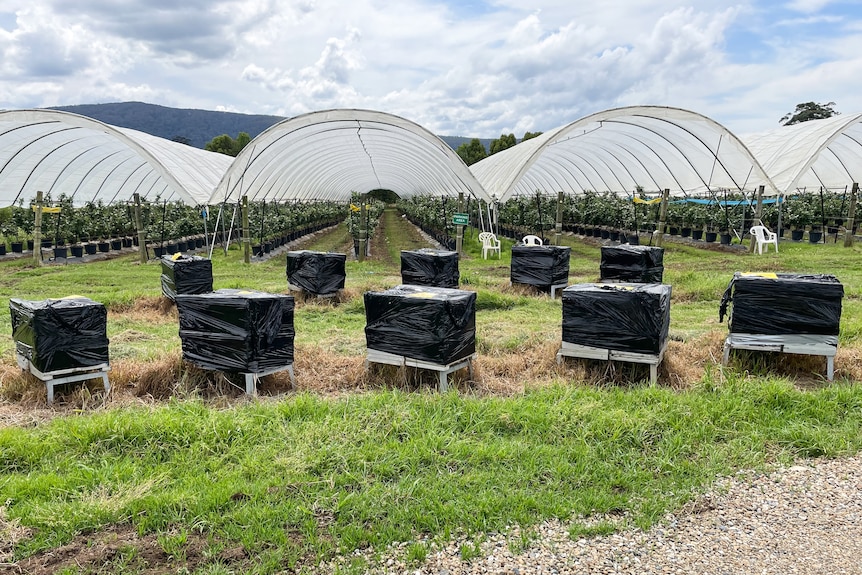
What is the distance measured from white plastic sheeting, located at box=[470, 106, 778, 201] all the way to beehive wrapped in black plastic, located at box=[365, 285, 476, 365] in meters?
10.1

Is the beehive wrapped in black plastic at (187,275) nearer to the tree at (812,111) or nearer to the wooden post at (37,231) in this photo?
the wooden post at (37,231)

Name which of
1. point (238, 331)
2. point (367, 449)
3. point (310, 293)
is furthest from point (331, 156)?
point (367, 449)

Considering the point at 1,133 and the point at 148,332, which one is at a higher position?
the point at 1,133

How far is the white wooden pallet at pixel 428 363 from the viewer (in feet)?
17.4

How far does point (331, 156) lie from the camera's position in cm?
2589

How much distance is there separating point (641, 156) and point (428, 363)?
695 inches

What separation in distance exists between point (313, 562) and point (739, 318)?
4493mm

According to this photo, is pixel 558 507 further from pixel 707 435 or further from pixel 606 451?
pixel 707 435

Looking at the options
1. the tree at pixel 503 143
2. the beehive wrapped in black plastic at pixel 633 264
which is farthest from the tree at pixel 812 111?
the beehive wrapped in black plastic at pixel 633 264

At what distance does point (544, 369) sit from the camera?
5887mm

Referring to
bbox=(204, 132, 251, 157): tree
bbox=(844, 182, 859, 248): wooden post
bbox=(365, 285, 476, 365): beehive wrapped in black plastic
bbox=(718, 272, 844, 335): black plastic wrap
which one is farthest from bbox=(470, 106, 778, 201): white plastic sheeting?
bbox=(204, 132, 251, 157): tree

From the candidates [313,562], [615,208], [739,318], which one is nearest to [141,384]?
[313,562]

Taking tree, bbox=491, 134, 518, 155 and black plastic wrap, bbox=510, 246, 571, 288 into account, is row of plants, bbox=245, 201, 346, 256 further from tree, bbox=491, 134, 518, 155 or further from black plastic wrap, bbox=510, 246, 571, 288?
tree, bbox=491, 134, 518, 155

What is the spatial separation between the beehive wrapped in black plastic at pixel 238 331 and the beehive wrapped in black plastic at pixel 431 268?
14.4ft
